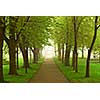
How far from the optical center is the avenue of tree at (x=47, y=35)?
13125 mm

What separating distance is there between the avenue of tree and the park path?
0.83 ft

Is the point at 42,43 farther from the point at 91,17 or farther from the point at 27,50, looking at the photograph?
the point at 91,17

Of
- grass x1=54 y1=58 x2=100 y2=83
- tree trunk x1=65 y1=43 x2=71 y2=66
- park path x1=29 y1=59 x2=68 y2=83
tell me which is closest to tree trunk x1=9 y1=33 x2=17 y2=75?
park path x1=29 y1=59 x2=68 y2=83

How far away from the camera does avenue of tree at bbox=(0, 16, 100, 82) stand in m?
13.1

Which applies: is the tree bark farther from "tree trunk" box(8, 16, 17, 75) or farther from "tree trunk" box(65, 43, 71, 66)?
"tree trunk" box(8, 16, 17, 75)

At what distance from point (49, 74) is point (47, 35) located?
3.77 ft

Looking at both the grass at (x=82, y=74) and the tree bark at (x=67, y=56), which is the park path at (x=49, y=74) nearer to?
the grass at (x=82, y=74)

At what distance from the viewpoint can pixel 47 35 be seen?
13.9 meters
